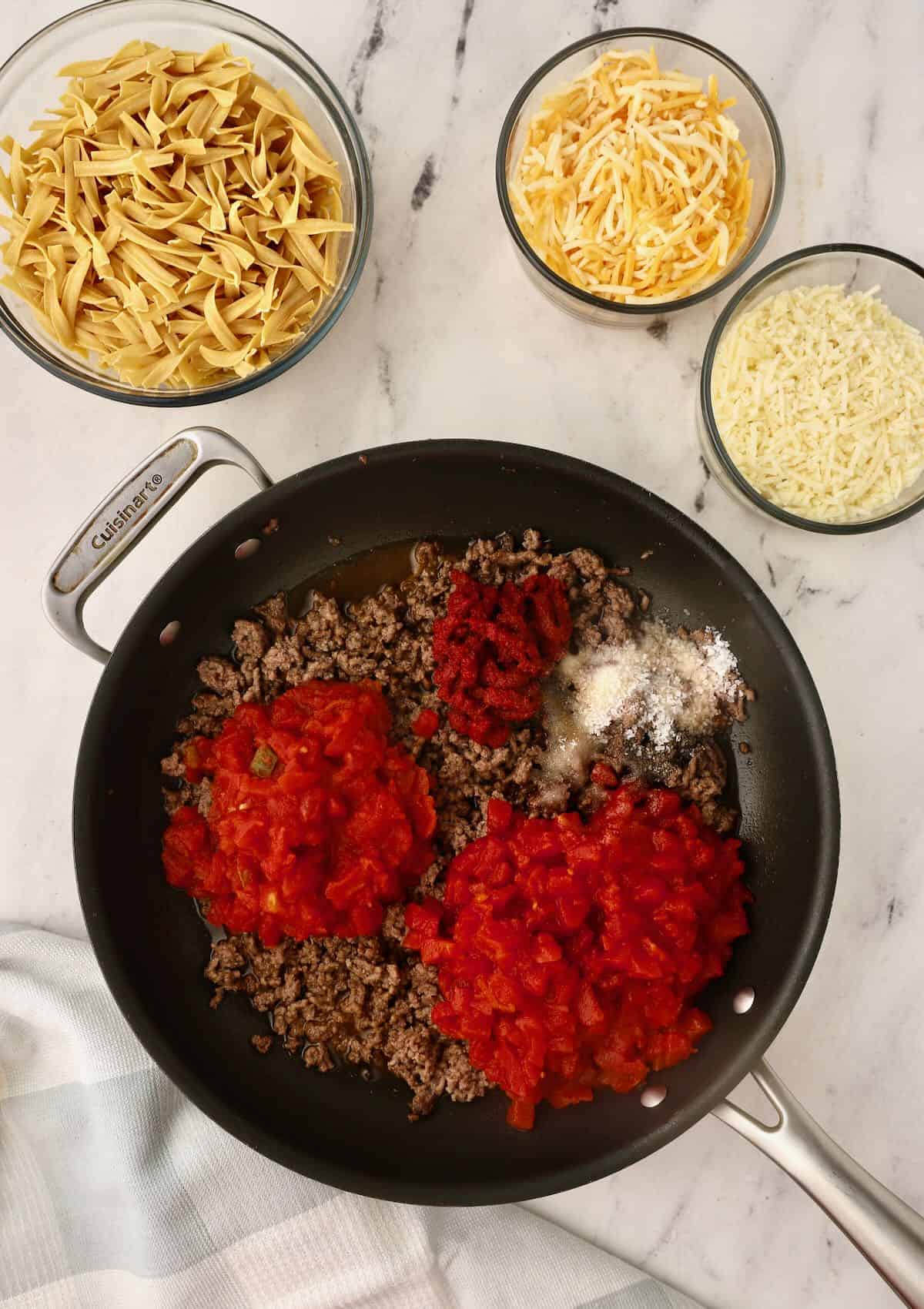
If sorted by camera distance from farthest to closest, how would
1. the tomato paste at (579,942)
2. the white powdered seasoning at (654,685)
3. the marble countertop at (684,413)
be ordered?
the marble countertop at (684,413), the white powdered seasoning at (654,685), the tomato paste at (579,942)

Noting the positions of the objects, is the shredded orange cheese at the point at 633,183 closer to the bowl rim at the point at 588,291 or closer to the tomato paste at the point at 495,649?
the bowl rim at the point at 588,291

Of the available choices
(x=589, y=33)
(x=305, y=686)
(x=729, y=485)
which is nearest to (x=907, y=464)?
(x=729, y=485)

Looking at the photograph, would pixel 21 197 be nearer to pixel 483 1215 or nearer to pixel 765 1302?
pixel 483 1215

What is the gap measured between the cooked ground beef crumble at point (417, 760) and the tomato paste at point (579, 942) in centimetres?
7

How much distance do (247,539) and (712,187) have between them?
123cm

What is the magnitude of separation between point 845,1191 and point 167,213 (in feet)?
7.54

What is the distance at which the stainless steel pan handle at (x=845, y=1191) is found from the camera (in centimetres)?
177

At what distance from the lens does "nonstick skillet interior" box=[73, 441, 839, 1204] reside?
6.51 feet

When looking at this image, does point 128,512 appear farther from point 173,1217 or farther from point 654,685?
point 173,1217

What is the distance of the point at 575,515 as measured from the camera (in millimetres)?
2188

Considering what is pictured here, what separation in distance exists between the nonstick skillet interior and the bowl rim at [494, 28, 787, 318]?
364 millimetres

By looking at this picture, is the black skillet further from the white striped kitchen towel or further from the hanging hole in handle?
the white striped kitchen towel

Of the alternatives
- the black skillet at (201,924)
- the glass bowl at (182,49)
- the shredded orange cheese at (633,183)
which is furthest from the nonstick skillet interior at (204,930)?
the shredded orange cheese at (633,183)

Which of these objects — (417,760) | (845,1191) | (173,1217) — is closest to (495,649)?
(417,760)
